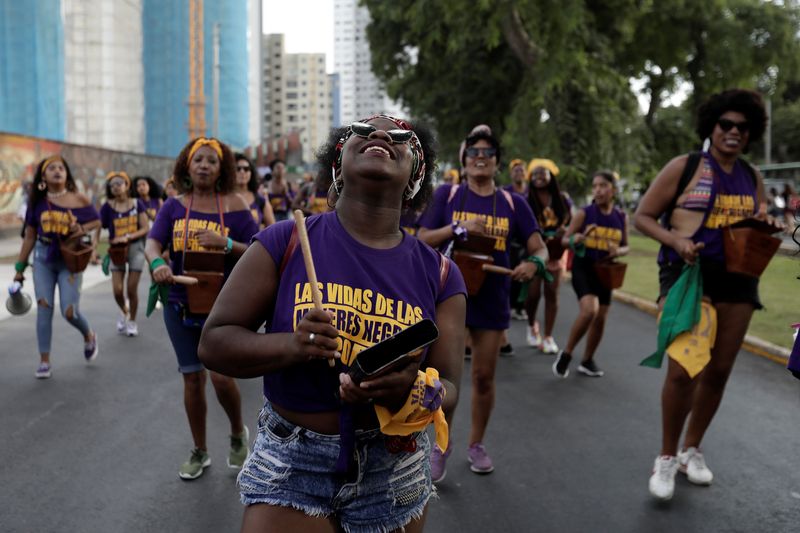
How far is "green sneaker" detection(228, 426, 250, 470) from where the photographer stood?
15.6 feet

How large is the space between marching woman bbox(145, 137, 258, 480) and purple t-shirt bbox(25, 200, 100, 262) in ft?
8.52

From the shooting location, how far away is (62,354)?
26.8ft

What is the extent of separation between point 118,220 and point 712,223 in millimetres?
7123

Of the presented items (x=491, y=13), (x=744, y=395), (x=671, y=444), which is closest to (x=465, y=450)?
(x=671, y=444)

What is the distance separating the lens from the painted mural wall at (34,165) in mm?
20734

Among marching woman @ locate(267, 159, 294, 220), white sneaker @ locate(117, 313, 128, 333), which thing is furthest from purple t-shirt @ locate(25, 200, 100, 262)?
marching woman @ locate(267, 159, 294, 220)

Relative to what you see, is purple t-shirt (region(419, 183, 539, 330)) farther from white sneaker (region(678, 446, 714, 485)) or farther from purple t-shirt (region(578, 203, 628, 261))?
purple t-shirt (region(578, 203, 628, 261))

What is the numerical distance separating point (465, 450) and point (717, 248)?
208 cm

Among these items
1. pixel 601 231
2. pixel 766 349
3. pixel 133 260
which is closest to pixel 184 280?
pixel 601 231

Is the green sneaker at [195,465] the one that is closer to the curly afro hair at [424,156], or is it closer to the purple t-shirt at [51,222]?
the curly afro hair at [424,156]

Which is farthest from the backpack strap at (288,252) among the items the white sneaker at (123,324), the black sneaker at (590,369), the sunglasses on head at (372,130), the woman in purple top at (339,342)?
the white sneaker at (123,324)

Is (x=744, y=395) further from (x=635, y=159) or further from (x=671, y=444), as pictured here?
(x=635, y=159)

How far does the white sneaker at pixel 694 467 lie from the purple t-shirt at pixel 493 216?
134cm

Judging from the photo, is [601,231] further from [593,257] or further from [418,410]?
[418,410]
